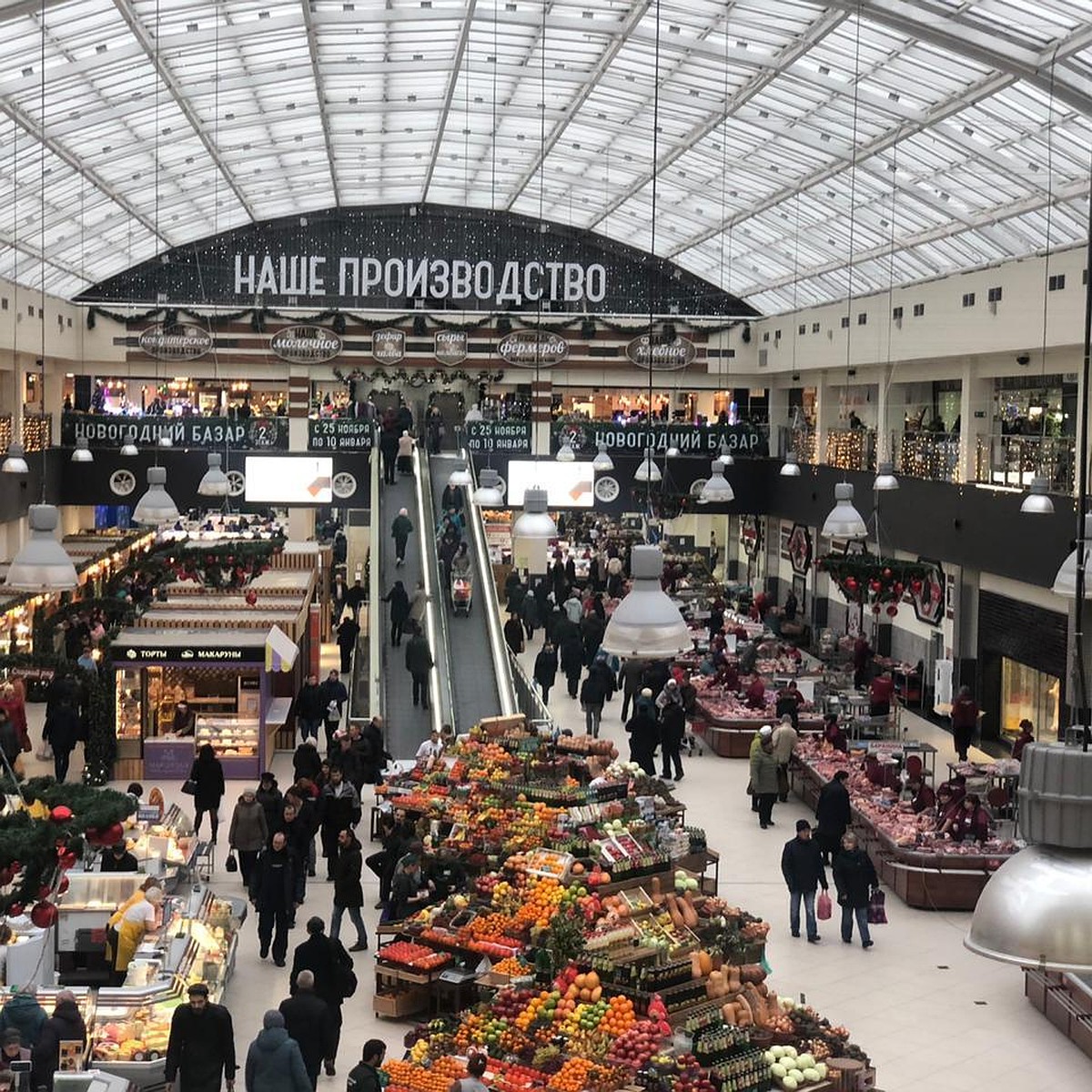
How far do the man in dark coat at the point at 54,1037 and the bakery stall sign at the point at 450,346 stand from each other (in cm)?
2225

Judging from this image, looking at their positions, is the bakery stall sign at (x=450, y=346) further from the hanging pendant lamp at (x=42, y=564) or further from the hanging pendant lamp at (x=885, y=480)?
the hanging pendant lamp at (x=42, y=564)

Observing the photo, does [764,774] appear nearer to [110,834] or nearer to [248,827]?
[248,827]

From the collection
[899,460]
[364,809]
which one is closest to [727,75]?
[899,460]

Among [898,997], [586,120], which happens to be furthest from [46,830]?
[586,120]

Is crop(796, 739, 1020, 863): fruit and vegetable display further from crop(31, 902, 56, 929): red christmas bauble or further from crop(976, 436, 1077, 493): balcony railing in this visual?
crop(31, 902, 56, 929): red christmas bauble

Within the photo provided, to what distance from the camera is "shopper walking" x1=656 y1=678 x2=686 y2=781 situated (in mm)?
18344

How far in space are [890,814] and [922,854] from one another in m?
1.17

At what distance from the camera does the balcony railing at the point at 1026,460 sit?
1973cm

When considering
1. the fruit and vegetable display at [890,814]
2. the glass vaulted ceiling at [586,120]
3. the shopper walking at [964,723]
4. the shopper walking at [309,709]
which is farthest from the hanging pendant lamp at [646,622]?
the shopper walking at [964,723]

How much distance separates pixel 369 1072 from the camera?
789cm

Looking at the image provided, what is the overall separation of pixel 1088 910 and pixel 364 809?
14269 mm

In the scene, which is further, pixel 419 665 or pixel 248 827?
pixel 419 665

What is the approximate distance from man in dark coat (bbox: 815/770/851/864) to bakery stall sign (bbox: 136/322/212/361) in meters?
15.9

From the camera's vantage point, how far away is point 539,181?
3350 cm
